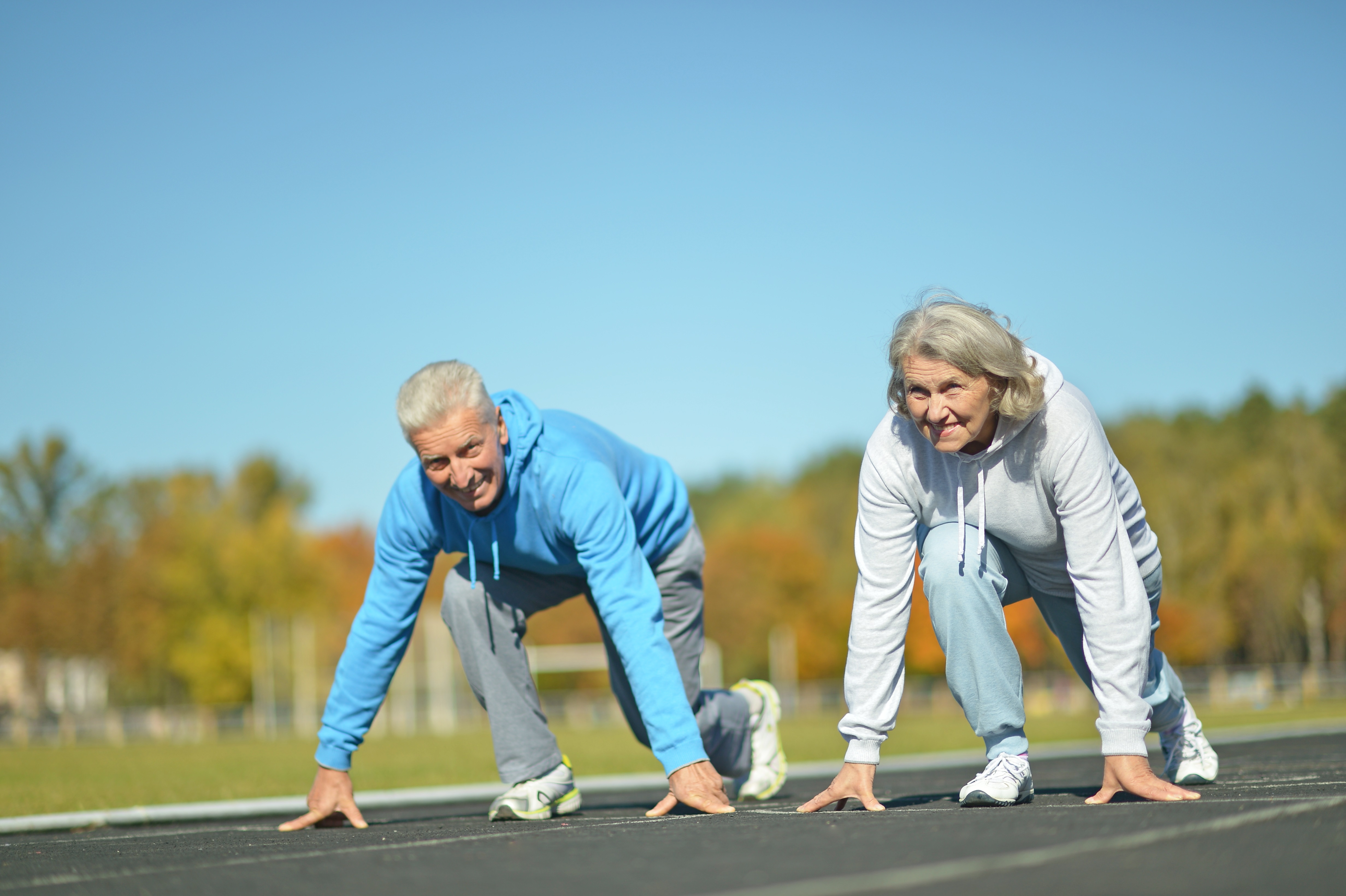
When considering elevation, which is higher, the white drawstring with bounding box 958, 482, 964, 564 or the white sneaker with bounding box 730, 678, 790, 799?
the white drawstring with bounding box 958, 482, 964, 564

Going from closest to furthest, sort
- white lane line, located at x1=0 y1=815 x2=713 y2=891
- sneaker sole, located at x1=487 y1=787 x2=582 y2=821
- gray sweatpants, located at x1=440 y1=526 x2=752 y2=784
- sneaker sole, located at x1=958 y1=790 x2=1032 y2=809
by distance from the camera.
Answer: white lane line, located at x1=0 y1=815 x2=713 y2=891
sneaker sole, located at x1=958 y1=790 x2=1032 y2=809
sneaker sole, located at x1=487 y1=787 x2=582 y2=821
gray sweatpants, located at x1=440 y1=526 x2=752 y2=784

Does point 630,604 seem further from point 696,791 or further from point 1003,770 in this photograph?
point 1003,770

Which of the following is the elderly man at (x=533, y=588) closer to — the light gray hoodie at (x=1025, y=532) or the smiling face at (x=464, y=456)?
the smiling face at (x=464, y=456)

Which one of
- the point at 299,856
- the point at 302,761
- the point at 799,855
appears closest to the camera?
the point at 799,855

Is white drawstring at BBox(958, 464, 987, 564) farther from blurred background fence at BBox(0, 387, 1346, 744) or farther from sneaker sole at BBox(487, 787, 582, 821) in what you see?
blurred background fence at BBox(0, 387, 1346, 744)

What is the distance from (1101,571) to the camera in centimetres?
402

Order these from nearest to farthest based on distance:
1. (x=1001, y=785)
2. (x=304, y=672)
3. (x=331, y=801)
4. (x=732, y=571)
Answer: (x=1001, y=785)
(x=331, y=801)
(x=304, y=672)
(x=732, y=571)

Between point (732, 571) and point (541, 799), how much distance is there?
2204 inches

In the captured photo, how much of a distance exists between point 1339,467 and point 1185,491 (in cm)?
647

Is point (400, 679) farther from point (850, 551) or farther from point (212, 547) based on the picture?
point (850, 551)

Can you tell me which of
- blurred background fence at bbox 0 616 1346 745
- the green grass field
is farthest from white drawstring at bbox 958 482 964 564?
blurred background fence at bbox 0 616 1346 745

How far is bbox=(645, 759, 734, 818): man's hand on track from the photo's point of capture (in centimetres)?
400

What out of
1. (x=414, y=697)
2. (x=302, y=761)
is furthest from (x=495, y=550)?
(x=414, y=697)

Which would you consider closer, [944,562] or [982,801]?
[982,801]
